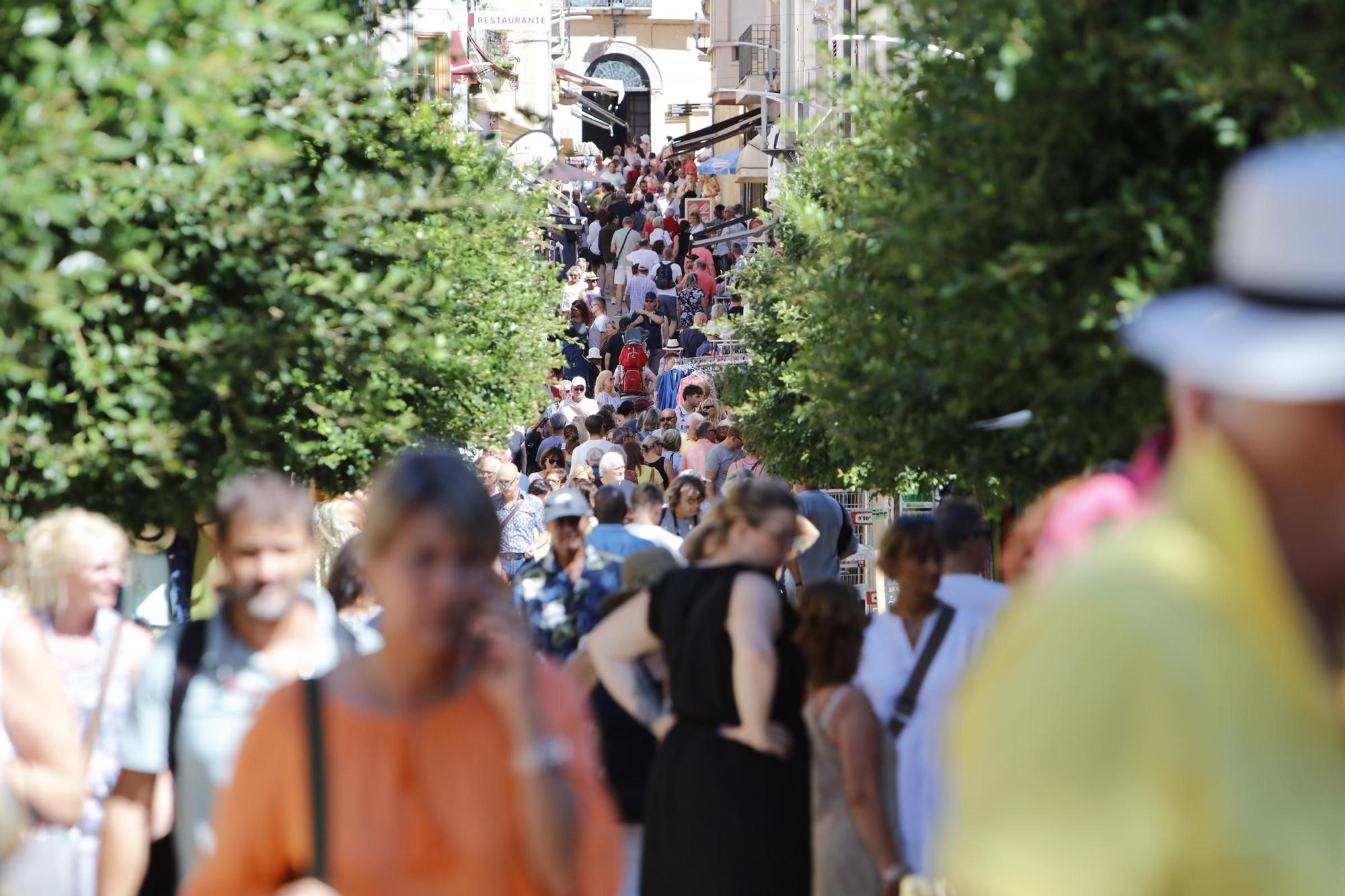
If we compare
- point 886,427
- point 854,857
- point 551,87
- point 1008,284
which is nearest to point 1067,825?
point 1008,284

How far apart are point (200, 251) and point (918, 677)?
278 cm

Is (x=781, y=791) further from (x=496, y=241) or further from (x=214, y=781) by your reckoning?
(x=496, y=241)

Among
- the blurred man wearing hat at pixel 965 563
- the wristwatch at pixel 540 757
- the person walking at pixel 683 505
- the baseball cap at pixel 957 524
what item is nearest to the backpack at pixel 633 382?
the person walking at pixel 683 505

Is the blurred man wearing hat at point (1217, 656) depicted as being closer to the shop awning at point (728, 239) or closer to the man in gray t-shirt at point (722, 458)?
the man in gray t-shirt at point (722, 458)

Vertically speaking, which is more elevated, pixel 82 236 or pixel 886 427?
pixel 82 236

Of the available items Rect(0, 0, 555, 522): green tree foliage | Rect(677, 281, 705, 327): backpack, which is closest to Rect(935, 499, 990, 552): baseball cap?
Rect(0, 0, 555, 522): green tree foliage

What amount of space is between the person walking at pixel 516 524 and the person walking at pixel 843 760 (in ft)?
20.0

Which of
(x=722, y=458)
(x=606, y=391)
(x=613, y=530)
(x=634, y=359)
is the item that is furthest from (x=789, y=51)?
(x=613, y=530)

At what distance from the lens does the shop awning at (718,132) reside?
3766 cm

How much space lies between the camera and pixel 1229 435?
4.75 feet

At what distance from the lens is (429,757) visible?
302 cm

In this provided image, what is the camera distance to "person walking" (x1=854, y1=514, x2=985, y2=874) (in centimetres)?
603

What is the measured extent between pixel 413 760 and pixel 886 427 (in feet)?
18.0

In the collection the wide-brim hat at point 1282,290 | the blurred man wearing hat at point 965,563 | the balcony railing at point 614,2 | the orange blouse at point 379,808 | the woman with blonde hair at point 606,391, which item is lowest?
the woman with blonde hair at point 606,391
